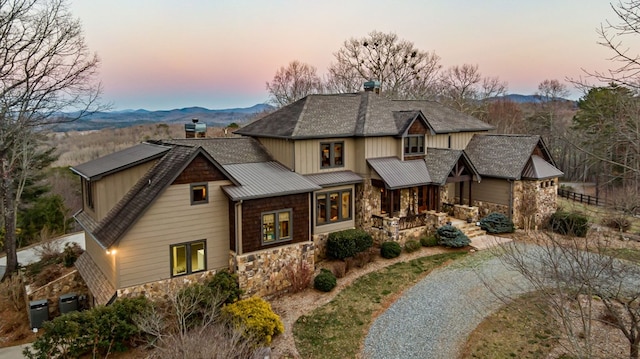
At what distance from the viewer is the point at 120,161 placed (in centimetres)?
1678

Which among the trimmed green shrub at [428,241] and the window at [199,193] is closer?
the window at [199,193]

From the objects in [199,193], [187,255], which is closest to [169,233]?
[187,255]

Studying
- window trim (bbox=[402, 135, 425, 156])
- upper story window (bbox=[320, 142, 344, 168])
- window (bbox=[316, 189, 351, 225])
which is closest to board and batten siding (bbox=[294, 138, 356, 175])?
upper story window (bbox=[320, 142, 344, 168])

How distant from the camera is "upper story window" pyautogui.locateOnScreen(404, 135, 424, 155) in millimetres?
23688

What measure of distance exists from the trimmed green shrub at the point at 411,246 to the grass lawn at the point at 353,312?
3.52 feet

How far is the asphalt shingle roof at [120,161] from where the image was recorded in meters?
15.8

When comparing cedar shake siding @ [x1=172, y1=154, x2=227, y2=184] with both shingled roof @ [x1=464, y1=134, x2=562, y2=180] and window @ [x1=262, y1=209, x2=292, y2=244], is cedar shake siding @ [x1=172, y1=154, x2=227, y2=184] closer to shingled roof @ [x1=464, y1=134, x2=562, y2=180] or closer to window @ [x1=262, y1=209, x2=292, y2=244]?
window @ [x1=262, y1=209, x2=292, y2=244]

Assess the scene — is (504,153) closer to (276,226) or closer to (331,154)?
(331,154)

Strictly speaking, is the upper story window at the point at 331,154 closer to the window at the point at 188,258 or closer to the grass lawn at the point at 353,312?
the grass lawn at the point at 353,312

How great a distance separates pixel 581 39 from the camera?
11430mm

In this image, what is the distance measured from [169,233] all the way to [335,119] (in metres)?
11.2

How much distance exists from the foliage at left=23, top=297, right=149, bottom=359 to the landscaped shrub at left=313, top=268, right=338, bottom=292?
643 cm

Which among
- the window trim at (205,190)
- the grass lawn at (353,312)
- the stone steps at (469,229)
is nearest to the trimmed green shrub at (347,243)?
the grass lawn at (353,312)

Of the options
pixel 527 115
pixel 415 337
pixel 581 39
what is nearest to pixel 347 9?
pixel 581 39
